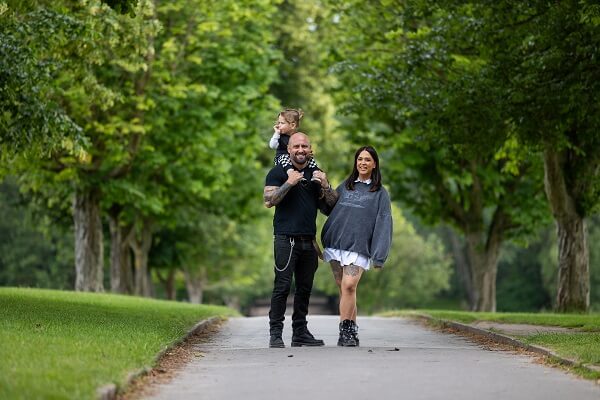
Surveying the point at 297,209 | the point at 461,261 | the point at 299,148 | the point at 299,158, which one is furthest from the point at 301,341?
the point at 461,261

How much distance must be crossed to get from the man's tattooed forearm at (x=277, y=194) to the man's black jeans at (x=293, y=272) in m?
0.51

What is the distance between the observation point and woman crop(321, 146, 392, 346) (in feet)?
41.6

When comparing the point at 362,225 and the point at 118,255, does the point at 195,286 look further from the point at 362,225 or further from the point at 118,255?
the point at 362,225

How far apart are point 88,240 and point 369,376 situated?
23.0 m

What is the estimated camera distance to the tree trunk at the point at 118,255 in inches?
1412

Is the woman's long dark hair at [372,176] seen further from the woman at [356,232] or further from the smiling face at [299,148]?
the smiling face at [299,148]

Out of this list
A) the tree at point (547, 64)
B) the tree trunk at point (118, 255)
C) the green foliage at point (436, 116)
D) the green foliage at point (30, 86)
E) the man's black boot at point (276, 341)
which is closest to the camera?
the man's black boot at point (276, 341)

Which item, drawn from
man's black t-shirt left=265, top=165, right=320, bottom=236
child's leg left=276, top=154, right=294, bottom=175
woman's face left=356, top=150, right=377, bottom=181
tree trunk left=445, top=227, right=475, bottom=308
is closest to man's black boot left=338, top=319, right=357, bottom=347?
man's black t-shirt left=265, top=165, right=320, bottom=236

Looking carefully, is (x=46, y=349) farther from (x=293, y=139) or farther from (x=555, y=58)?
(x=555, y=58)

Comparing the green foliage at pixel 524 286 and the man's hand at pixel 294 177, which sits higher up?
the green foliage at pixel 524 286

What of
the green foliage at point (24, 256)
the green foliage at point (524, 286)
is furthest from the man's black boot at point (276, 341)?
the green foliage at point (524, 286)

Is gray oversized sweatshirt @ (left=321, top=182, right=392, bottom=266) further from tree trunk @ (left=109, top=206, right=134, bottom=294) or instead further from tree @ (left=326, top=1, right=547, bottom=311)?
tree trunk @ (left=109, top=206, right=134, bottom=294)

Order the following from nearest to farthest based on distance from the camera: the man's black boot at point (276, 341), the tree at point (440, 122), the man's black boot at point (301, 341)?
the man's black boot at point (276, 341)
the man's black boot at point (301, 341)
the tree at point (440, 122)

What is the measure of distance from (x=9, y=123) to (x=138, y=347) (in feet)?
26.9
